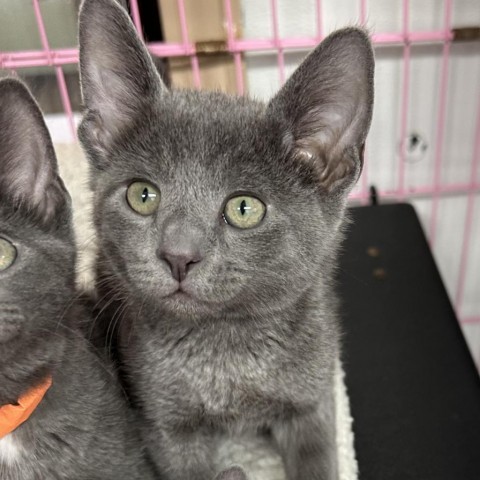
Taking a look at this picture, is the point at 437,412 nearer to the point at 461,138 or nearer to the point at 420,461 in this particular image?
the point at 420,461

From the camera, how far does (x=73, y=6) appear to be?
1208mm

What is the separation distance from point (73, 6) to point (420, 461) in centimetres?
102

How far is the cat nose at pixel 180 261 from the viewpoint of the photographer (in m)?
0.76

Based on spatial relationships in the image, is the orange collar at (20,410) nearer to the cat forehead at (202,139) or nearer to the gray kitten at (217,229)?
the gray kitten at (217,229)

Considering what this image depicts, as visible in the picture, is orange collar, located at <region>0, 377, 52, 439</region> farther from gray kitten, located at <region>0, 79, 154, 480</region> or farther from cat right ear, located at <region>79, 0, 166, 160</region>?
cat right ear, located at <region>79, 0, 166, 160</region>

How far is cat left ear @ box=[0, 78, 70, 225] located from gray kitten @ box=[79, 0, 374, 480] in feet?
0.26

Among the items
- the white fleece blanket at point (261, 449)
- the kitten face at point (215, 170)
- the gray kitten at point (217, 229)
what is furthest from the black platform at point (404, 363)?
the kitten face at point (215, 170)

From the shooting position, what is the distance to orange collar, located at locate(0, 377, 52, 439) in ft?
2.52

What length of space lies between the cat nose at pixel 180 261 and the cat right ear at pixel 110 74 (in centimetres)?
24

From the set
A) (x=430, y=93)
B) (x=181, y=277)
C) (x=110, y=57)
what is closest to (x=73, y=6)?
(x=110, y=57)

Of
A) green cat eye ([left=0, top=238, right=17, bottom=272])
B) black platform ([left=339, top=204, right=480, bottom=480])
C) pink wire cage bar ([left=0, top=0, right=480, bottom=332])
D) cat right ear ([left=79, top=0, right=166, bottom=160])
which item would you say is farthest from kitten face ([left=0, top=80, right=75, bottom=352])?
black platform ([left=339, top=204, right=480, bottom=480])

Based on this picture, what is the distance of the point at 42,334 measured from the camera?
771 mm

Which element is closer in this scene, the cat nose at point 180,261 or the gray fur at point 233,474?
the cat nose at point 180,261

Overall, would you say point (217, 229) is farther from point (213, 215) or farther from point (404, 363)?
point (404, 363)
